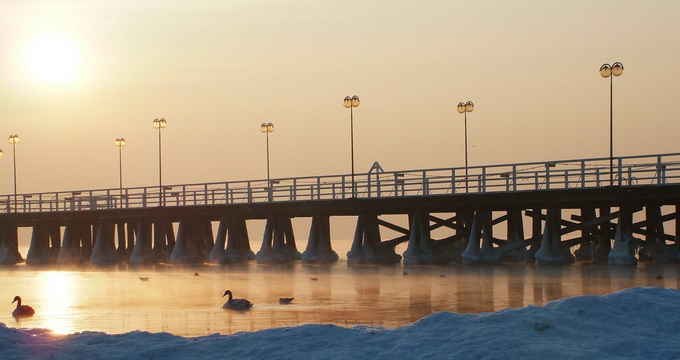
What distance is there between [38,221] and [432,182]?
33519 millimetres

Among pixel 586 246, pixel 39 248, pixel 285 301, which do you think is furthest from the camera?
pixel 39 248

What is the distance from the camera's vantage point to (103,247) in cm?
6706

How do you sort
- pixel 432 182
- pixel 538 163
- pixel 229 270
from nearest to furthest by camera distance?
pixel 538 163 < pixel 432 182 < pixel 229 270

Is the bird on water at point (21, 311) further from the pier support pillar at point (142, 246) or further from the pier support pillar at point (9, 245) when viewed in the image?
the pier support pillar at point (9, 245)

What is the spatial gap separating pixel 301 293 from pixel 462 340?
61.5 feet

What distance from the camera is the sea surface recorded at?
2472 cm

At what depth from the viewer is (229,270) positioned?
51.3 m

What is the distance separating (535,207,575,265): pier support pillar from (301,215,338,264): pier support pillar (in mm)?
12849

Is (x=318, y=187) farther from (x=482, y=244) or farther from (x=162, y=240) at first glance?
(x=162, y=240)

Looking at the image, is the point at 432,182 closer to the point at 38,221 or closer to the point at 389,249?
the point at 389,249

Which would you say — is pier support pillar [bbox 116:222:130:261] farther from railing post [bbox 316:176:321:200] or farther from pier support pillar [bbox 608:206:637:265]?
pier support pillar [bbox 608:206:637:265]

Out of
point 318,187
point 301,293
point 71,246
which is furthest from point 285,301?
point 71,246

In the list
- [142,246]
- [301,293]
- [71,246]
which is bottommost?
[71,246]

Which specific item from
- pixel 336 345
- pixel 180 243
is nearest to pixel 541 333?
pixel 336 345
